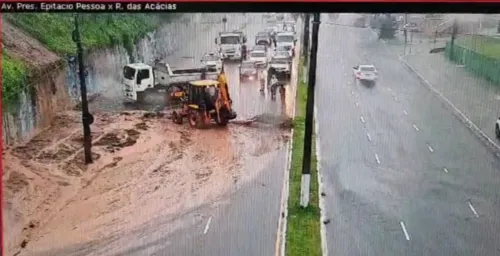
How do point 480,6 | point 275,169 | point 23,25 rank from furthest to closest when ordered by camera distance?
point 275,169
point 23,25
point 480,6

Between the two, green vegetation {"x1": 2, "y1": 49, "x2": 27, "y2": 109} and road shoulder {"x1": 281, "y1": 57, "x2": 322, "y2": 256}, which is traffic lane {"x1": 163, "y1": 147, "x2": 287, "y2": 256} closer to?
road shoulder {"x1": 281, "y1": 57, "x2": 322, "y2": 256}

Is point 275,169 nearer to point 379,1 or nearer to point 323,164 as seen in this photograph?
point 323,164

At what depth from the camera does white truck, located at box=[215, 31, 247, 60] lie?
254 centimetres

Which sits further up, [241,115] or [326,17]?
[326,17]

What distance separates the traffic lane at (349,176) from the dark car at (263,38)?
211 millimetres

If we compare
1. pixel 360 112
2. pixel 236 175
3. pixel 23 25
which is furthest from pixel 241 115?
pixel 23 25

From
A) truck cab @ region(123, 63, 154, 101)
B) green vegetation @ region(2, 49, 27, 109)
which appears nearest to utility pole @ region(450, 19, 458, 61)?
truck cab @ region(123, 63, 154, 101)

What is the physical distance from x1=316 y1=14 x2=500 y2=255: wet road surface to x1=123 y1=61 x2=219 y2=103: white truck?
1.68 feet

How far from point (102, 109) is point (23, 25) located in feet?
1.48

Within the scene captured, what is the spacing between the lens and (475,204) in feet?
8.60

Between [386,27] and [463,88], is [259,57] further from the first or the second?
[463,88]

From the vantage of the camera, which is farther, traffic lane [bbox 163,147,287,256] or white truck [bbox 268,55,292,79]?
white truck [bbox 268,55,292,79]

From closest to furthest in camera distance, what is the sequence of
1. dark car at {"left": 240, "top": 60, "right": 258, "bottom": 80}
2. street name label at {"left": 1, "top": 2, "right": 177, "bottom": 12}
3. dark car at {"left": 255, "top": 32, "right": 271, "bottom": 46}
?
street name label at {"left": 1, "top": 2, "right": 177, "bottom": 12} < dark car at {"left": 255, "top": 32, "right": 271, "bottom": 46} < dark car at {"left": 240, "top": 60, "right": 258, "bottom": 80}

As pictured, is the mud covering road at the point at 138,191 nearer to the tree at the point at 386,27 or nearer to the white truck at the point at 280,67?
the white truck at the point at 280,67
